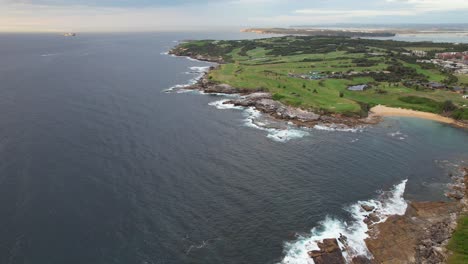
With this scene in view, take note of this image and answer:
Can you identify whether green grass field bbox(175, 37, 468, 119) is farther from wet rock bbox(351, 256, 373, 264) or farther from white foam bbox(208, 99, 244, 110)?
wet rock bbox(351, 256, 373, 264)

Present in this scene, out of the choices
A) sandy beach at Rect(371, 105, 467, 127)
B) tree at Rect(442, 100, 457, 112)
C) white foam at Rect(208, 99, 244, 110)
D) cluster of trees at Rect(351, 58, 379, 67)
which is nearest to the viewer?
sandy beach at Rect(371, 105, 467, 127)

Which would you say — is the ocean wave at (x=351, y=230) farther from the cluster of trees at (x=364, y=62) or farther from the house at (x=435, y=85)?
the cluster of trees at (x=364, y=62)

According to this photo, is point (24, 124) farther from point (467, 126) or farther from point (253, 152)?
point (467, 126)

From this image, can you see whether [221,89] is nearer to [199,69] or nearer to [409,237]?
[199,69]

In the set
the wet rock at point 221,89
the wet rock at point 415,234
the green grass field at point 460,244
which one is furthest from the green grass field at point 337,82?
the green grass field at point 460,244

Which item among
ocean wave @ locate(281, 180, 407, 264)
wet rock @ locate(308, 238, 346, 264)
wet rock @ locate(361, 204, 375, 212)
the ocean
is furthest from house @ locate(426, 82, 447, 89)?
wet rock @ locate(308, 238, 346, 264)

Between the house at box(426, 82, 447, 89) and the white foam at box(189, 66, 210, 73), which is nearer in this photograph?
the house at box(426, 82, 447, 89)

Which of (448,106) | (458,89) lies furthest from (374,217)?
(458,89)
